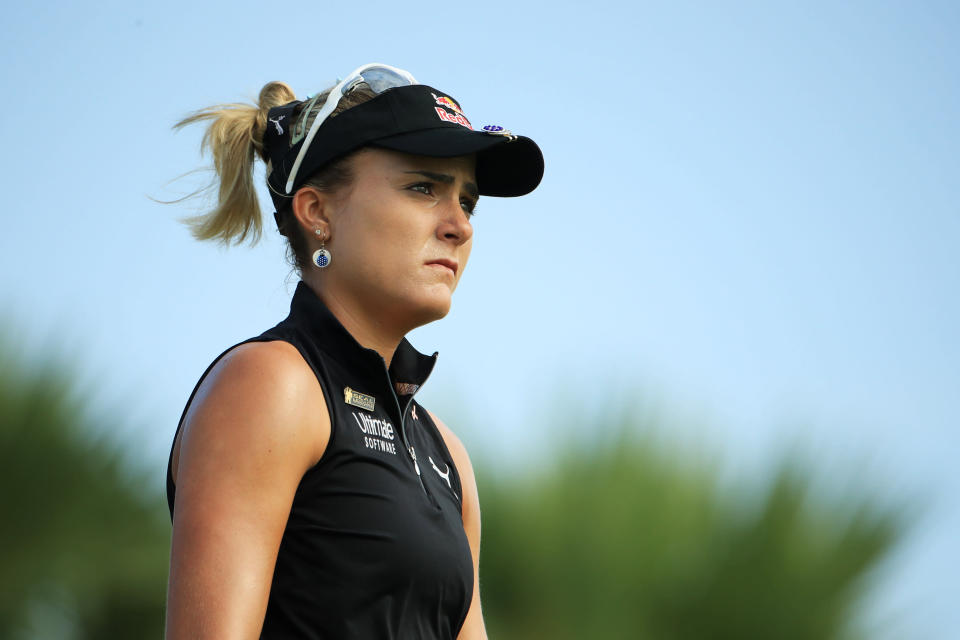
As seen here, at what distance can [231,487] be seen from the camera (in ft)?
6.55

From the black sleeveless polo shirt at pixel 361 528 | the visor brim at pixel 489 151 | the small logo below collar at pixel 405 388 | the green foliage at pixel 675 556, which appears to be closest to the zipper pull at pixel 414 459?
the black sleeveless polo shirt at pixel 361 528

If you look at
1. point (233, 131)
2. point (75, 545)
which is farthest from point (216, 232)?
point (75, 545)

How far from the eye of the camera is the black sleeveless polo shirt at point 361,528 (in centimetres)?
207

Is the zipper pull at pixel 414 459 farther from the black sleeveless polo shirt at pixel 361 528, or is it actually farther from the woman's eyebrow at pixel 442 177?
the woman's eyebrow at pixel 442 177

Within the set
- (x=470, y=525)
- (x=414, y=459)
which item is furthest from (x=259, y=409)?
(x=470, y=525)

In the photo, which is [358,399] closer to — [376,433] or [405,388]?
[376,433]

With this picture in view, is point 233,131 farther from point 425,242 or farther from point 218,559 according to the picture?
point 218,559

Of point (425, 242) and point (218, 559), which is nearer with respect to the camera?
point (218, 559)

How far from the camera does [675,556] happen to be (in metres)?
9.24

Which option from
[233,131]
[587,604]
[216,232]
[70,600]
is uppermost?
[233,131]

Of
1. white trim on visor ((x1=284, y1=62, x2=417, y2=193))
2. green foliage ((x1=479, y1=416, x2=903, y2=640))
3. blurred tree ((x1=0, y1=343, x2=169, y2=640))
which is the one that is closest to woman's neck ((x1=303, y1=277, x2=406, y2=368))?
white trim on visor ((x1=284, y1=62, x2=417, y2=193))

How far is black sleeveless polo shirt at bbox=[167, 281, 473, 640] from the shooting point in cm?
207

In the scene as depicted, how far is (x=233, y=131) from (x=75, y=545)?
665 cm

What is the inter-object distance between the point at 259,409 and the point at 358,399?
0.31 metres
